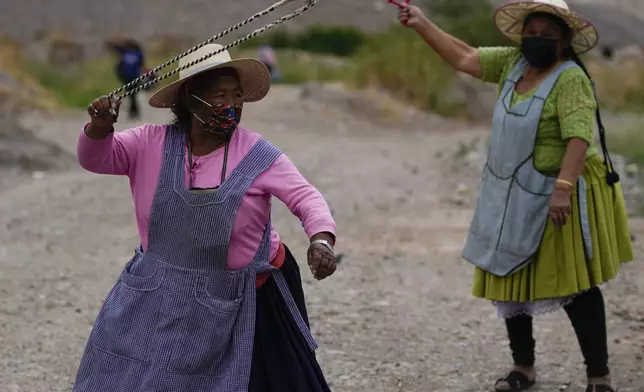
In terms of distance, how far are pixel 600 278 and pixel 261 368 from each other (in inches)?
73.3

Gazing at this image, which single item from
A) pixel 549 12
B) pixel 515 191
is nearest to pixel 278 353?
pixel 515 191

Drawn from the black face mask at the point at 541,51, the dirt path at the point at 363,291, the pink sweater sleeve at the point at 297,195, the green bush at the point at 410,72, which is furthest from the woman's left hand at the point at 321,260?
the green bush at the point at 410,72

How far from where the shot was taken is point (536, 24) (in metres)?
4.95

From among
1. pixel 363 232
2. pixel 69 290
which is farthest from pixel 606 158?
pixel 363 232

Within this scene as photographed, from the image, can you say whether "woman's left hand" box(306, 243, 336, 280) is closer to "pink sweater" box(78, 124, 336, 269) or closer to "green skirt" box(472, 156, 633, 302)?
"pink sweater" box(78, 124, 336, 269)

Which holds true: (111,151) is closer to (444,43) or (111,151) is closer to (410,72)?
(444,43)

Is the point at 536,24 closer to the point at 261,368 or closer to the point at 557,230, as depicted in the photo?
the point at 557,230

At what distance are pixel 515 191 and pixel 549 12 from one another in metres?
0.79

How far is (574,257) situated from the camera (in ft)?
16.0

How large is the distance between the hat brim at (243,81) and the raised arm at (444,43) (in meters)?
1.44

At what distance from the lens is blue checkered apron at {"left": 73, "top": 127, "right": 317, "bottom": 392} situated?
3607 millimetres

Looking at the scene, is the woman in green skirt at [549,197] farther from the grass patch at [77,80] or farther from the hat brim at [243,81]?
the grass patch at [77,80]

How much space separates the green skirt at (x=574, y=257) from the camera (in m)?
4.89

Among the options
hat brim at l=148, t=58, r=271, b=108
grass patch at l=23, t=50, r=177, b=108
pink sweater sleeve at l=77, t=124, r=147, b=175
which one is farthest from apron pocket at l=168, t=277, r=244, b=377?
grass patch at l=23, t=50, r=177, b=108
